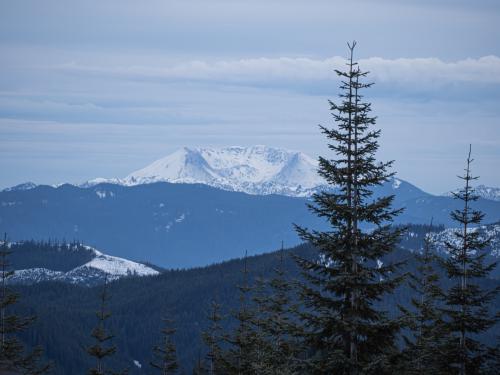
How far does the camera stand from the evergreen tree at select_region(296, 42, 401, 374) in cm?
2633

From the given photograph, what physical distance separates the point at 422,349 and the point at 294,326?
24.5 feet

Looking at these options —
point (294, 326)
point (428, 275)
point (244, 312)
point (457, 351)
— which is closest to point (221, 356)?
point (244, 312)

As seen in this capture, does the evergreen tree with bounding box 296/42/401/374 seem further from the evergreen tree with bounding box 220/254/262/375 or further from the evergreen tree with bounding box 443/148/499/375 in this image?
the evergreen tree with bounding box 220/254/262/375

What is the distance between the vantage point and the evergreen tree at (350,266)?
86.4 feet

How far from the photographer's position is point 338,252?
26.9 metres

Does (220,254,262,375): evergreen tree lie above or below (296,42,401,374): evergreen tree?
below

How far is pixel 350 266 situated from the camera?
27047 mm

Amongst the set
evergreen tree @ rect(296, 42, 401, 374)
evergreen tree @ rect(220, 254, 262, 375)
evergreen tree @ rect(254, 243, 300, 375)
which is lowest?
evergreen tree @ rect(220, 254, 262, 375)

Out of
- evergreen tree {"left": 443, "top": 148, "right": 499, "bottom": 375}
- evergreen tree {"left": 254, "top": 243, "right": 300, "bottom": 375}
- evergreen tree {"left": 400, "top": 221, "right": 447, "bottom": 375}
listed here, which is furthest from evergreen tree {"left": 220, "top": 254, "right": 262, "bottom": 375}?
evergreen tree {"left": 443, "top": 148, "right": 499, "bottom": 375}

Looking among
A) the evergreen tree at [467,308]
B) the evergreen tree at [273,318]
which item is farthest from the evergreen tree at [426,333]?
the evergreen tree at [273,318]

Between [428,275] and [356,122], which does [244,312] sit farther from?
[356,122]

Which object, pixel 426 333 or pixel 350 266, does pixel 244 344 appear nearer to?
pixel 426 333

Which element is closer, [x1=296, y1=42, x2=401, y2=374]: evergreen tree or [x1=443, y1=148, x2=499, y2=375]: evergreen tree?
[x1=296, y1=42, x2=401, y2=374]: evergreen tree

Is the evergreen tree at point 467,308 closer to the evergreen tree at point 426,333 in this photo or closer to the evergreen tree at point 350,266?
the evergreen tree at point 426,333
